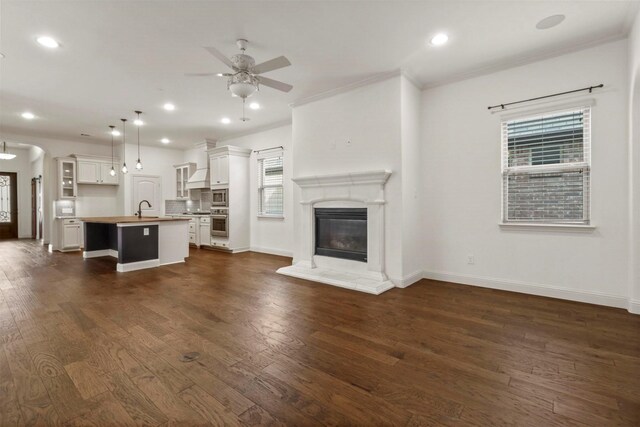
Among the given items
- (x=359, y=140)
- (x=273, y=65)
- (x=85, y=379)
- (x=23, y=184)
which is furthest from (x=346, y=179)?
(x=23, y=184)

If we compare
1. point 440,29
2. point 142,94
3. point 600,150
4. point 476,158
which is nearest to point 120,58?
point 142,94

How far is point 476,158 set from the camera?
4.20 meters

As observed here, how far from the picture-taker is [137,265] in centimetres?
543

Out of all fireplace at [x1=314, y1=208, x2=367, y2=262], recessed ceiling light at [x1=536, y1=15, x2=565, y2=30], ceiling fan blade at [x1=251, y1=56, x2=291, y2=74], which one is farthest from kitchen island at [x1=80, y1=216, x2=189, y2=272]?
recessed ceiling light at [x1=536, y1=15, x2=565, y2=30]

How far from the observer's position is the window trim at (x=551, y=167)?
350cm

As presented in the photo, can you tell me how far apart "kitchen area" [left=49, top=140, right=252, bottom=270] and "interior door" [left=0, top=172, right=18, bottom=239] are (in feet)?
15.9

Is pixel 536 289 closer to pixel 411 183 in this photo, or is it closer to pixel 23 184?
pixel 411 183

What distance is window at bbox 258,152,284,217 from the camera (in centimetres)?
702

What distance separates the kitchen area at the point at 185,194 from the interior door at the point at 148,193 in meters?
0.02

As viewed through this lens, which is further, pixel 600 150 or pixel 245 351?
pixel 600 150

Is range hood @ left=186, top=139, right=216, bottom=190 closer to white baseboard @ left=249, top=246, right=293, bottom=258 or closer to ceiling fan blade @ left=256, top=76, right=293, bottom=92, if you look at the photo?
white baseboard @ left=249, top=246, right=293, bottom=258

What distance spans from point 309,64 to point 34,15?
9.16 ft

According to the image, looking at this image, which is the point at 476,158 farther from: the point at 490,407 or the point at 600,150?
the point at 490,407

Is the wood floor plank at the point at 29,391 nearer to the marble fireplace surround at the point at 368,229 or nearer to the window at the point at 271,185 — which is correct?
the marble fireplace surround at the point at 368,229
